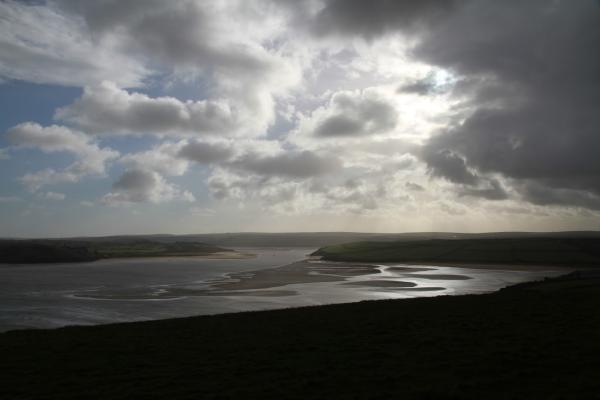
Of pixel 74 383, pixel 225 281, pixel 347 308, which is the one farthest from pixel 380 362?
pixel 225 281

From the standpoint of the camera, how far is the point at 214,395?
40.1ft

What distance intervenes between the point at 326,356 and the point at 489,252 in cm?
10266

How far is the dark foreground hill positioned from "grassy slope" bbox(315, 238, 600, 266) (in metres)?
74.9

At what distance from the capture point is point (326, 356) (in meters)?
16.4

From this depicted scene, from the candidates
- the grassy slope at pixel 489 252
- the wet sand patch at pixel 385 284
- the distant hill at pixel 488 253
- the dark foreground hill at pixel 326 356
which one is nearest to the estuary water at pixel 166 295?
the wet sand patch at pixel 385 284

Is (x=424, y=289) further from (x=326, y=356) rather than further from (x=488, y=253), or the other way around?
(x=488, y=253)

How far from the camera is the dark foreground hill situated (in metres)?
12.2

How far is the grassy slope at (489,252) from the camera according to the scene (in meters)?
93.0

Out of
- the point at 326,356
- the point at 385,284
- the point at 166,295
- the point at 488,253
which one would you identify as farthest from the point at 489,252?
the point at 326,356

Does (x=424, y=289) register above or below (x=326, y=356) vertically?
below

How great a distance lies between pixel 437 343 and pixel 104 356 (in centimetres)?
1376

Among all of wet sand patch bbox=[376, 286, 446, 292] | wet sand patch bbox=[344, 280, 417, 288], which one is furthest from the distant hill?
wet sand patch bbox=[376, 286, 446, 292]

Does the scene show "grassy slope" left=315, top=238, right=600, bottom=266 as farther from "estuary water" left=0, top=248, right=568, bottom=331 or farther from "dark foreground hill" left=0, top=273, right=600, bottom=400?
"dark foreground hill" left=0, top=273, right=600, bottom=400

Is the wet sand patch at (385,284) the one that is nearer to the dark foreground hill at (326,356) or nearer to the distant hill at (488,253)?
the dark foreground hill at (326,356)
